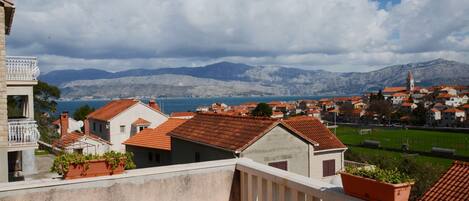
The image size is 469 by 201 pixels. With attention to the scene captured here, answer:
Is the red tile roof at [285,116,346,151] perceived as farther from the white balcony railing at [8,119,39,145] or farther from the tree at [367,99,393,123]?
the tree at [367,99,393,123]

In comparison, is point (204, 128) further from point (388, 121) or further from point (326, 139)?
point (388, 121)

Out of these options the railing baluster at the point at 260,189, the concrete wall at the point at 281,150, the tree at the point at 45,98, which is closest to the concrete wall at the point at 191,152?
the concrete wall at the point at 281,150

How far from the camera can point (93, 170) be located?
453 centimetres

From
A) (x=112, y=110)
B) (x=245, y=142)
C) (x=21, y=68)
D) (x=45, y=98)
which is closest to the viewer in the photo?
(x=21, y=68)

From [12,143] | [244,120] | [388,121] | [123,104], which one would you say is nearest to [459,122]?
[388,121]

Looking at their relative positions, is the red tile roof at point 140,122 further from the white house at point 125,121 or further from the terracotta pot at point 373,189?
the terracotta pot at point 373,189

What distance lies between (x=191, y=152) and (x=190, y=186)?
51.8 feet

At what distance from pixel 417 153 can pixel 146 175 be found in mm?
67959

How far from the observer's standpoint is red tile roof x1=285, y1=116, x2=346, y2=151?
24.8 meters

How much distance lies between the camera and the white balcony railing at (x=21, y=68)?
16191mm

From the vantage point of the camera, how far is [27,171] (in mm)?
19625

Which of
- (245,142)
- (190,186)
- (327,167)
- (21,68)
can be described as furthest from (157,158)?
(190,186)

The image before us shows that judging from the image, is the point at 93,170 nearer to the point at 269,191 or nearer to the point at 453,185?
the point at 269,191

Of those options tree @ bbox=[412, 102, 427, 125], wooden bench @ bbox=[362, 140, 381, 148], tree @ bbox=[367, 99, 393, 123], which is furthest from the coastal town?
tree @ bbox=[367, 99, 393, 123]
